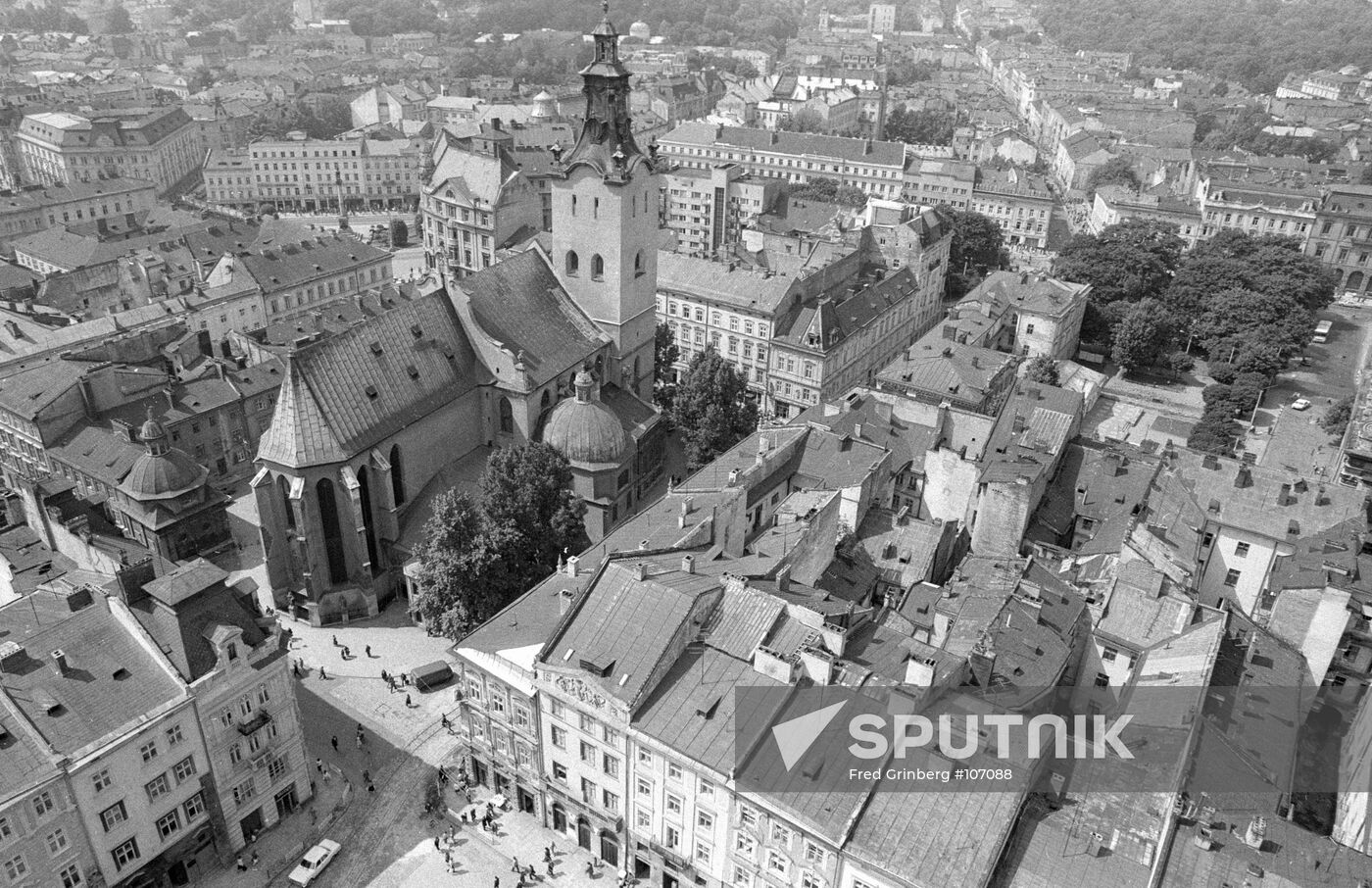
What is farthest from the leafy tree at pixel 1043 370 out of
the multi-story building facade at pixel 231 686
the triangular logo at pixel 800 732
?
the multi-story building facade at pixel 231 686

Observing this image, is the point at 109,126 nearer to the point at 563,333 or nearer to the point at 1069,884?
the point at 563,333

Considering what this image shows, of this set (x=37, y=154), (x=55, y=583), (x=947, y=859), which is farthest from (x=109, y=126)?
(x=947, y=859)

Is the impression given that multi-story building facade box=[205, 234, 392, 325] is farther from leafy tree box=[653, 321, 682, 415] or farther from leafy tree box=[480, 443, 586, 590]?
leafy tree box=[480, 443, 586, 590]

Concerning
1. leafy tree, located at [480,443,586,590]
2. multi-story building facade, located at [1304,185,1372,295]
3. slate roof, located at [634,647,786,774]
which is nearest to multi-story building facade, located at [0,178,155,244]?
leafy tree, located at [480,443,586,590]

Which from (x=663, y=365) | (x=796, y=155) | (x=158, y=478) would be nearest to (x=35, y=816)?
(x=158, y=478)

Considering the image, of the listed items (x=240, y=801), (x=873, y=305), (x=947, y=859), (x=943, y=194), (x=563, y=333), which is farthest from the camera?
(x=943, y=194)
